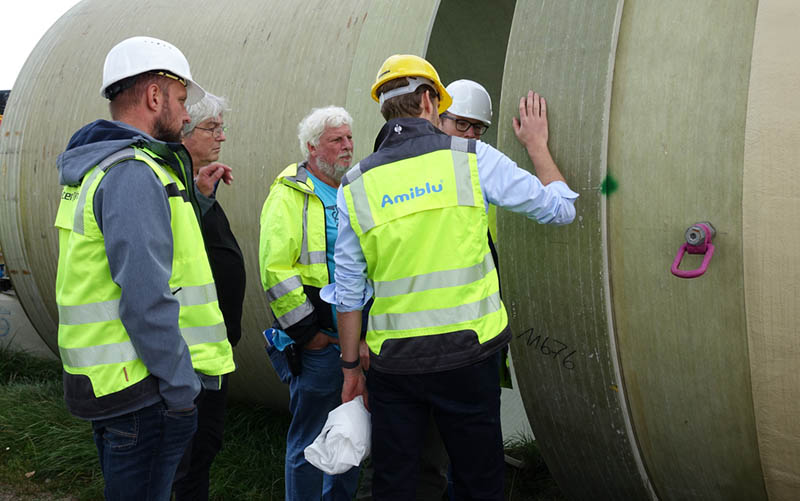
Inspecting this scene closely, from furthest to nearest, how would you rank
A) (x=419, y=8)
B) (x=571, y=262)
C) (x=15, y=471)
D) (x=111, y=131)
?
(x=15, y=471), (x=419, y=8), (x=571, y=262), (x=111, y=131)

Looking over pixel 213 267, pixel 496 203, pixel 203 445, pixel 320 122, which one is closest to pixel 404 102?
pixel 496 203

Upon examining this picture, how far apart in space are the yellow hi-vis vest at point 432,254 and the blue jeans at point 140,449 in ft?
2.41

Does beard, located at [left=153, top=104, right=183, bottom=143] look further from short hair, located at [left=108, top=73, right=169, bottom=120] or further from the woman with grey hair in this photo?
the woman with grey hair

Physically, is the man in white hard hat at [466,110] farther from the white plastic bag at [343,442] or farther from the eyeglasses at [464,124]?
the white plastic bag at [343,442]

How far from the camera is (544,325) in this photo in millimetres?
2826

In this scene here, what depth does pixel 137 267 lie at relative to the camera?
211 cm

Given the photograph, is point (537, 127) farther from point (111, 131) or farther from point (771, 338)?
point (111, 131)

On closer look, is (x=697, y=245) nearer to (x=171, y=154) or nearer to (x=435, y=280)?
(x=435, y=280)

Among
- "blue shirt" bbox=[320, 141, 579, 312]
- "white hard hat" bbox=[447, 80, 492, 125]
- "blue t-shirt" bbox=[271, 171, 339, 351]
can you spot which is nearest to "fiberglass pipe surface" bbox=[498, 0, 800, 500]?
"blue shirt" bbox=[320, 141, 579, 312]

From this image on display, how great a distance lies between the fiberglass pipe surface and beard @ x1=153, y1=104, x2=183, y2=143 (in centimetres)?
122

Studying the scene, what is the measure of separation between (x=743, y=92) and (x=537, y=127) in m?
Result: 0.69

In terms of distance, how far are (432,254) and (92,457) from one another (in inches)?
124

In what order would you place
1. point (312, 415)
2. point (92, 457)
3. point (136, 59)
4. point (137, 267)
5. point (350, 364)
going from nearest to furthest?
point (137, 267)
point (136, 59)
point (350, 364)
point (312, 415)
point (92, 457)

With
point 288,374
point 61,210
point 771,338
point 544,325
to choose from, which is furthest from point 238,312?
Result: point 771,338
